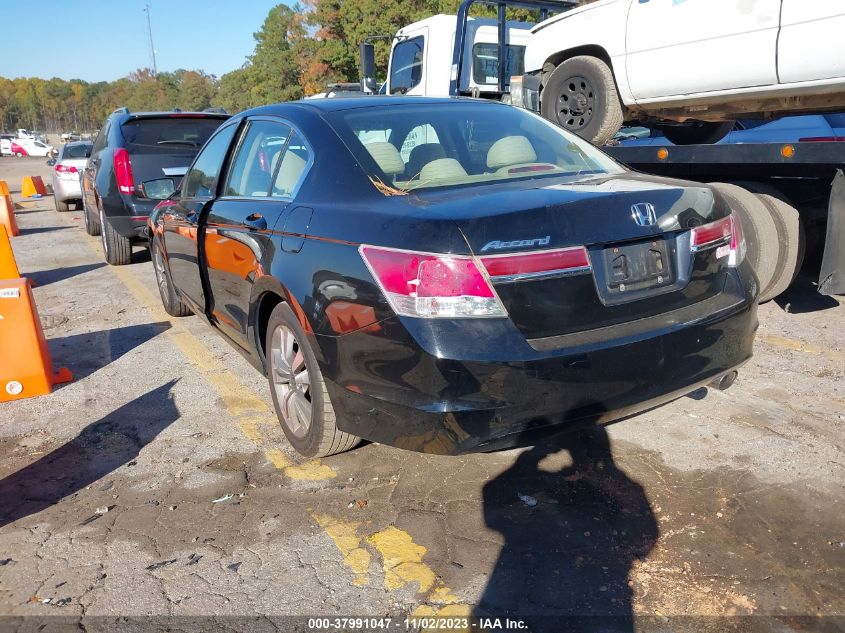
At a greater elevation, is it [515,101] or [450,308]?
[515,101]

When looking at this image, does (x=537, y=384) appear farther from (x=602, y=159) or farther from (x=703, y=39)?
(x=703, y=39)

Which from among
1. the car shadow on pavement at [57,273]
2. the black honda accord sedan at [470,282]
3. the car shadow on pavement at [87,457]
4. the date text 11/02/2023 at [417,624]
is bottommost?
the date text 11/02/2023 at [417,624]

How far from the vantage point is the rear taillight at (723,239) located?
2926 mm

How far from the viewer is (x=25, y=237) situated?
12289 millimetres

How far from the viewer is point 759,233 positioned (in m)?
5.12

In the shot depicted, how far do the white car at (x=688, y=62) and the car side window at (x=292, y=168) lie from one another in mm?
3322

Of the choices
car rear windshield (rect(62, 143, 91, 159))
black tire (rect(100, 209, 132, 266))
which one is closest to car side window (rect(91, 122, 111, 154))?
black tire (rect(100, 209, 132, 266))

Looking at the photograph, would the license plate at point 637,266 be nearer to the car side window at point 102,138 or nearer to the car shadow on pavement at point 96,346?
the car shadow on pavement at point 96,346

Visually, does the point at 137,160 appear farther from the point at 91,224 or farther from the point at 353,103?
the point at 353,103

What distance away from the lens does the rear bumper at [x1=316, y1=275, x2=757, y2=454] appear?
8.23 feet

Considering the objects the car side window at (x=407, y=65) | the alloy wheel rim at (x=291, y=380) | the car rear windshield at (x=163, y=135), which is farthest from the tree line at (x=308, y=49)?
the alloy wheel rim at (x=291, y=380)

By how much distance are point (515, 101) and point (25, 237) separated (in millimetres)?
9283

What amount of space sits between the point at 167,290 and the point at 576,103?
4.08m

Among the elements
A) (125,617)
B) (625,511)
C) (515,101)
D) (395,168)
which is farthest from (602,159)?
(515,101)
